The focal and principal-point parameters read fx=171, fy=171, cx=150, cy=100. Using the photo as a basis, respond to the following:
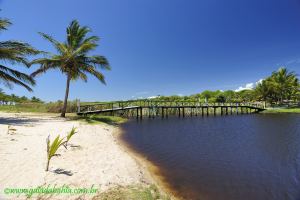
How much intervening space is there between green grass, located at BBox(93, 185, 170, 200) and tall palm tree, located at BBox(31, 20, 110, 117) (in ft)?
57.6

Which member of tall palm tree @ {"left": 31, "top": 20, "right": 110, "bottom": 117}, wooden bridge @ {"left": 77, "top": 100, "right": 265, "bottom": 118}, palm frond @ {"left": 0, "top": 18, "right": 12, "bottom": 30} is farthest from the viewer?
wooden bridge @ {"left": 77, "top": 100, "right": 265, "bottom": 118}

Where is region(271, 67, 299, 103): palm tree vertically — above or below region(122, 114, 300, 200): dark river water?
above

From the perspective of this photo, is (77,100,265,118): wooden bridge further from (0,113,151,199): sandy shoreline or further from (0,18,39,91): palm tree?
(0,113,151,199): sandy shoreline

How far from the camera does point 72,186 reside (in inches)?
182

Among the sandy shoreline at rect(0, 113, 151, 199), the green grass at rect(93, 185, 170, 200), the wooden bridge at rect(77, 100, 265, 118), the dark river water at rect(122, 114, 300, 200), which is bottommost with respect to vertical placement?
the dark river water at rect(122, 114, 300, 200)

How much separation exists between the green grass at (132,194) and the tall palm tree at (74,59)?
17.6 meters

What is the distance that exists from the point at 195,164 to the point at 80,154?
17.3 ft

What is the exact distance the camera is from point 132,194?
4.49 metres

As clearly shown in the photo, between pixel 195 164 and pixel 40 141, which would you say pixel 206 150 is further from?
pixel 40 141

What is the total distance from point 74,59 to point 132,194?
18.5 meters

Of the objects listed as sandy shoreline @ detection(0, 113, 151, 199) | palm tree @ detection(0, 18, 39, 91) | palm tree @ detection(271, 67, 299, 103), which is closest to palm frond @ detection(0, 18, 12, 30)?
palm tree @ detection(0, 18, 39, 91)

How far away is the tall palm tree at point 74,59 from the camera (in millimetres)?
19344

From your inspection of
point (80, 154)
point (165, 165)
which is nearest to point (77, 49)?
point (80, 154)

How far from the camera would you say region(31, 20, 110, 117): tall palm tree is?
63.5ft
